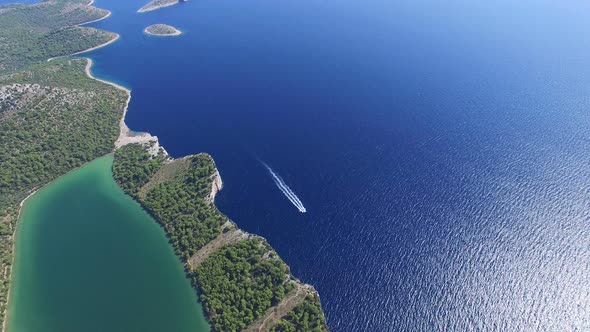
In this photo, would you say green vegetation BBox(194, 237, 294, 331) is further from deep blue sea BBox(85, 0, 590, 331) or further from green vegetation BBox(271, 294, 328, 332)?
deep blue sea BBox(85, 0, 590, 331)

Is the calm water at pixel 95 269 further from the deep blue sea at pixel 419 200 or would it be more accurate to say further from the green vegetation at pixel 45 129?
the deep blue sea at pixel 419 200

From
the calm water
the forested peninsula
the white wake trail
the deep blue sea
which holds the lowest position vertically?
the calm water

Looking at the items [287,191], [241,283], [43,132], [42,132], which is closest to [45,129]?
[43,132]

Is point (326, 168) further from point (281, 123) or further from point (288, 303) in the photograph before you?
point (288, 303)

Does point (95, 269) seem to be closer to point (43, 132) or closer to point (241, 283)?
point (241, 283)

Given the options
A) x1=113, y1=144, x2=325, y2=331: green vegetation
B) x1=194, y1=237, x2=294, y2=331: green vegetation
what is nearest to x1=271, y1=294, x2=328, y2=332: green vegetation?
x1=113, y1=144, x2=325, y2=331: green vegetation

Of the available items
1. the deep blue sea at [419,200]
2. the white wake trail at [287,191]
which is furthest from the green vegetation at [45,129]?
the white wake trail at [287,191]
